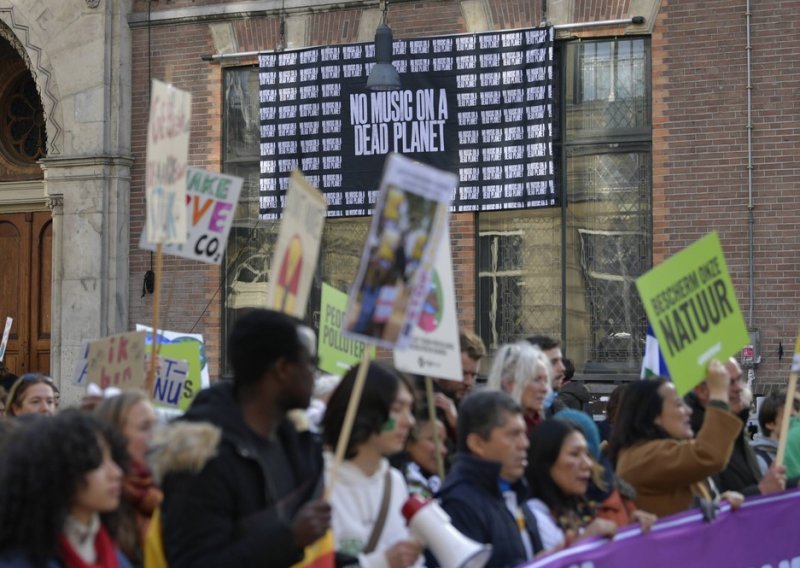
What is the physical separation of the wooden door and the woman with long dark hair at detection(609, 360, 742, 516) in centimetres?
1261

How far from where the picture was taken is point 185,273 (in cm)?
1662

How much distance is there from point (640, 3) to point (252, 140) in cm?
478

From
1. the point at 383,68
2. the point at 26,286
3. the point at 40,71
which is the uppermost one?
the point at 40,71

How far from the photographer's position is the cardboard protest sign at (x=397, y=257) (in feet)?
14.7

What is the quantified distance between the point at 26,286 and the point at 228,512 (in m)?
14.9

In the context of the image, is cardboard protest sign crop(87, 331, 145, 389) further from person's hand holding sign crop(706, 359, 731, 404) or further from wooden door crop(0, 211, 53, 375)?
wooden door crop(0, 211, 53, 375)

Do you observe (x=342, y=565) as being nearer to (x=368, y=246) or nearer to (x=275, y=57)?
(x=368, y=246)

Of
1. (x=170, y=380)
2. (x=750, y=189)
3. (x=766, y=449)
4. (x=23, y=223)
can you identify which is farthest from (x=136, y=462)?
(x=23, y=223)

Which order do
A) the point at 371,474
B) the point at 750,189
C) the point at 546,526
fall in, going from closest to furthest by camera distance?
the point at 371,474 → the point at 546,526 → the point at 750,189

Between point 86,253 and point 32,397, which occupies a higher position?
point 86,253

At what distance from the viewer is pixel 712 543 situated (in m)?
6.48

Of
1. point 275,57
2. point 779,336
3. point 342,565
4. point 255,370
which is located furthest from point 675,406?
point 275,57

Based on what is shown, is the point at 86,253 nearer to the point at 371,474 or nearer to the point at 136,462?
the point at 136,462

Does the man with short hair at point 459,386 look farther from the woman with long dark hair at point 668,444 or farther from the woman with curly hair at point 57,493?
the woman with curly hair at point 57,493
